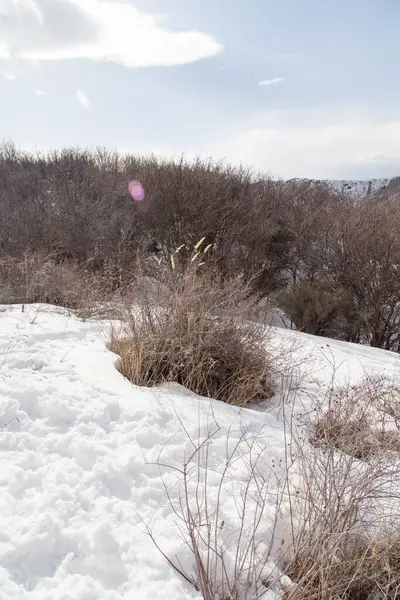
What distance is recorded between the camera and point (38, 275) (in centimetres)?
736

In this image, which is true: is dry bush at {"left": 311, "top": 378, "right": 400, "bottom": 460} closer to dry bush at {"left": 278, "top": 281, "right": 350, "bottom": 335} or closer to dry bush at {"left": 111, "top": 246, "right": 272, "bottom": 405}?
dry bush at {"left": 111, "top": 246, "right": 272, "bottom": 405}

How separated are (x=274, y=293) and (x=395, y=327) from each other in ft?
15.2

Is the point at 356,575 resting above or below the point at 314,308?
above

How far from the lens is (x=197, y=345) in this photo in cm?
420

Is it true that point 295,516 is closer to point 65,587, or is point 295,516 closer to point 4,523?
point 65,587

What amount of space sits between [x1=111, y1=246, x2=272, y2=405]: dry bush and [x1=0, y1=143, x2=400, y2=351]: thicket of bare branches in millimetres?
7273

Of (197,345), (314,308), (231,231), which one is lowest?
(314,308)

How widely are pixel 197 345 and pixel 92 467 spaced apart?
1843 millimetres

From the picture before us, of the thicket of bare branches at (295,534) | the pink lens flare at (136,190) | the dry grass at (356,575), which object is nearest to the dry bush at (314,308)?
the pink lens flare at (136,190)

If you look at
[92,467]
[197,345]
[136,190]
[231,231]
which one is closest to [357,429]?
[197,345]

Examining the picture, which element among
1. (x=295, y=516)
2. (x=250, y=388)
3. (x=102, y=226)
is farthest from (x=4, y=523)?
(x=102, y=226)

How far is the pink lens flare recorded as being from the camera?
14688 millimetres

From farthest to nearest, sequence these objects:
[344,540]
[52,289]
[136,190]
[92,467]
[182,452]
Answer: [136,190]
[52,289]
[182,452]
[92,467]
[344,540]

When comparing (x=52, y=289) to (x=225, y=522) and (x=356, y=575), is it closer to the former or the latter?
(x=225, y=522)
